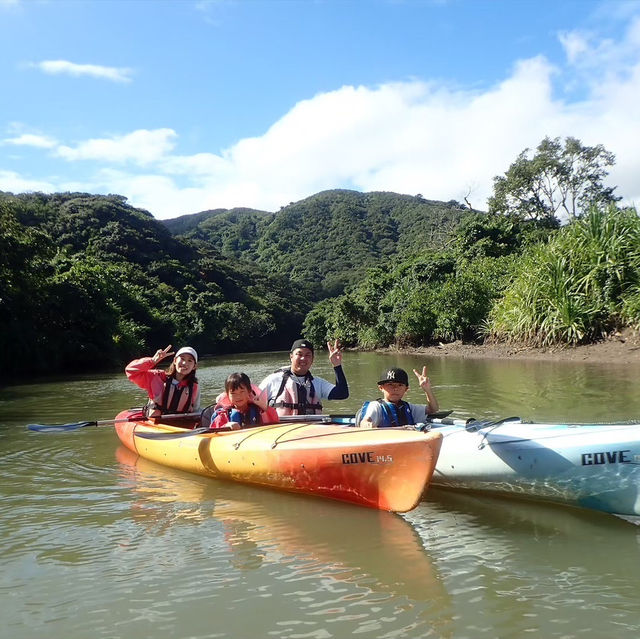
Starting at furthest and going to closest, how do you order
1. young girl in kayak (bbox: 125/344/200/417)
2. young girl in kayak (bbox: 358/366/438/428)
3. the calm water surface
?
young girl in kayak (bbox: 125/344/200/417), young girl in kayak (bbox: 358/366/438/428), the calm water surface

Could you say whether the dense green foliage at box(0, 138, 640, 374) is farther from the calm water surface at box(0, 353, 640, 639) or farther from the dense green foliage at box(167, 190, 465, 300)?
the calm water surface at box(0, 353, 640, 639)

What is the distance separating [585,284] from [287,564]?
13471 millimetres

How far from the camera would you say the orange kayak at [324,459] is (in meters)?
3.85

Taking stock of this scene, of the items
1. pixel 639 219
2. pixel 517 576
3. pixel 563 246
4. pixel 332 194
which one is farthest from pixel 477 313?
pixel 332 194

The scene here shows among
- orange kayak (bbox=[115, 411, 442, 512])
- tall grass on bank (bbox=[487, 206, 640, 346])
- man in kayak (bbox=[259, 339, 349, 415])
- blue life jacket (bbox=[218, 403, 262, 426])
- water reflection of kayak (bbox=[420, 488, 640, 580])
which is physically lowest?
water reflection of kayak (bbox=[420, 488, 640, 580])

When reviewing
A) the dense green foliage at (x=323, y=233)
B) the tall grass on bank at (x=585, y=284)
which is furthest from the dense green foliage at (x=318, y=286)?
the dense green foliage at (x=323, y=233)

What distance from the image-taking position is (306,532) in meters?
3.86

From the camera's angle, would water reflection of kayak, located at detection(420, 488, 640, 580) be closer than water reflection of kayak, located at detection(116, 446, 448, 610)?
No

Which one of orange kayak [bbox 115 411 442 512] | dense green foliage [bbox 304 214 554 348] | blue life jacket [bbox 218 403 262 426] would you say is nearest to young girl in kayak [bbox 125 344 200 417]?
orange kayak [bbox 115 411 442 512]

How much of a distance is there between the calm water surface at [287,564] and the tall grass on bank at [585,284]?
37.4 ft

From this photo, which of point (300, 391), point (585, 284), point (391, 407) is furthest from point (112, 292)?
point (391, 407)

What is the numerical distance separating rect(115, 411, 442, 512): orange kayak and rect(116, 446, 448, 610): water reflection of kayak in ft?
0.42

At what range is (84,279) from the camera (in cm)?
2350

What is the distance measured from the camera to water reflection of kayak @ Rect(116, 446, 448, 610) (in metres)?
3.12
